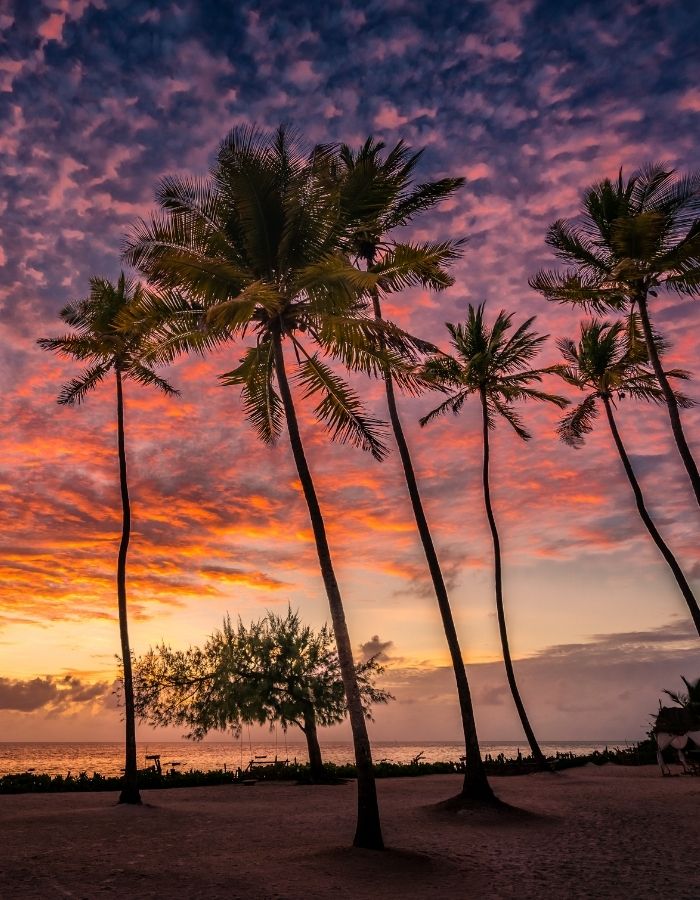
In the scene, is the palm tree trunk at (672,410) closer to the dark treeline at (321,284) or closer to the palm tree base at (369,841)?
the dark treeline at (321,284)

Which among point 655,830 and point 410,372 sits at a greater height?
point 410,372

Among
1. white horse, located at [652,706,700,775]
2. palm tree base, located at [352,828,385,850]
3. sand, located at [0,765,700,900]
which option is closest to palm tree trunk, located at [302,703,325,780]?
sand, located at [0,765,700,900]

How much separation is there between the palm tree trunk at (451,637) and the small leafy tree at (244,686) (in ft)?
31.5

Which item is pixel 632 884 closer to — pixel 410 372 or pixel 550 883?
pixel 550 883

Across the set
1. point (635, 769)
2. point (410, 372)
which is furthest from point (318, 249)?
point (635, 769)

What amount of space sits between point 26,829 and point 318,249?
43.5 ft

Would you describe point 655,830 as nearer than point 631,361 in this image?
Yes

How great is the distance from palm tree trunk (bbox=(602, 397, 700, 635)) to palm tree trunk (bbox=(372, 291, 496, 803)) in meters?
8.44

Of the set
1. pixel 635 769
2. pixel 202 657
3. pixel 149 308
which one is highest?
pixel 149 308

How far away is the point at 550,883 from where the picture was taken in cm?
859

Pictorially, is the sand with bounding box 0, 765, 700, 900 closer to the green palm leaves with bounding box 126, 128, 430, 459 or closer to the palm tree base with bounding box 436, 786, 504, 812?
the palm tree base with bounding box 436, 786, 504, 812

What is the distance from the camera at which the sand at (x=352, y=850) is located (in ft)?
27.1

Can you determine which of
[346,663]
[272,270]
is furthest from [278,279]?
[346,663]

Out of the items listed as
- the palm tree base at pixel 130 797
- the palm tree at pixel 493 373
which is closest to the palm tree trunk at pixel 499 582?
the palm tree at pixel 493 373
